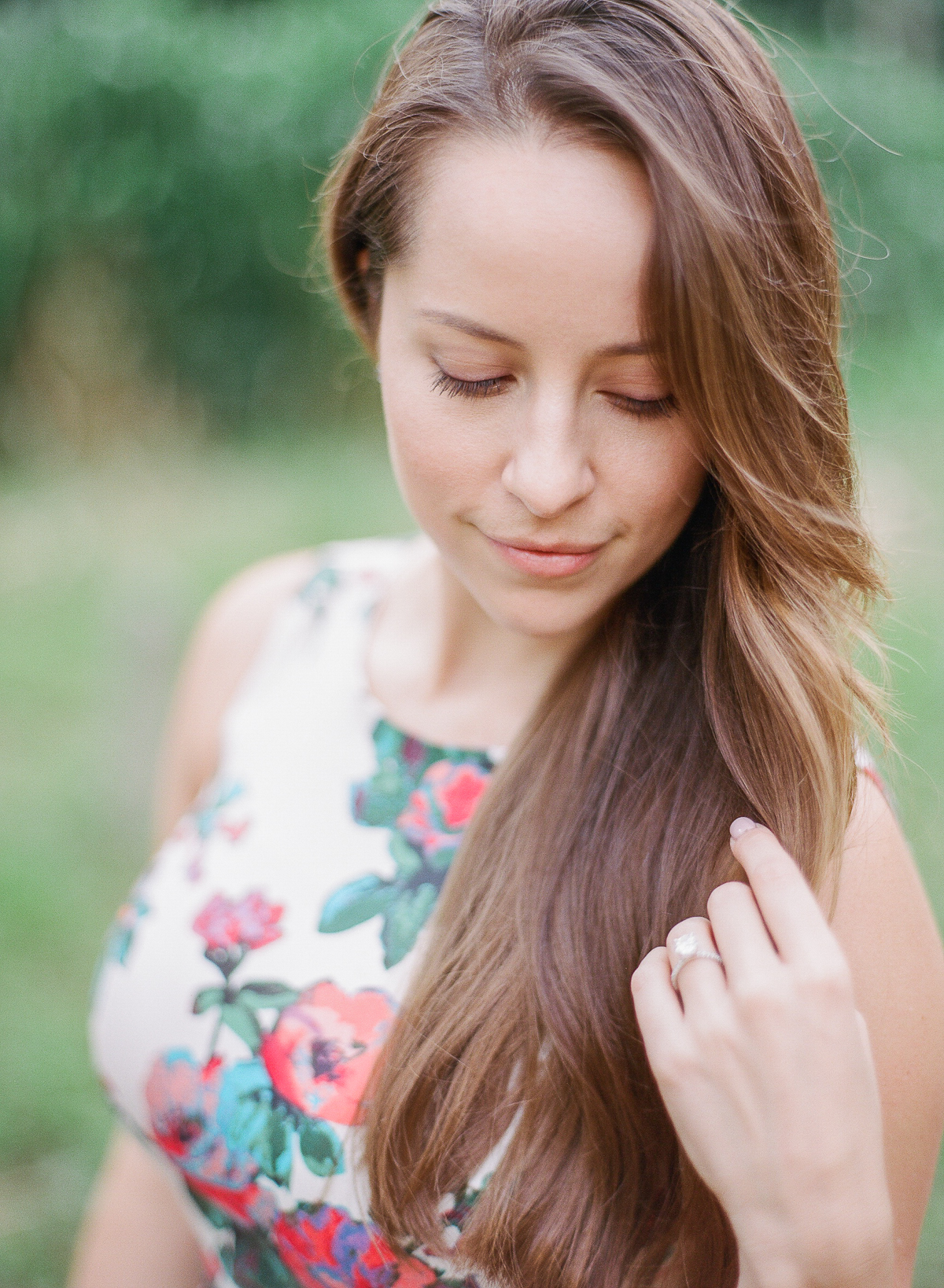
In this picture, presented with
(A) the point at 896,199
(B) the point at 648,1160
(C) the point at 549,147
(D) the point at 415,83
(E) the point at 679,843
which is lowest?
(B) the point at 648,1160

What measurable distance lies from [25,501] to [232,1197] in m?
5.52

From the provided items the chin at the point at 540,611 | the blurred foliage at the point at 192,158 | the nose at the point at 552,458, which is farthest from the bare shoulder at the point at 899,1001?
the blurred foliage at the point at 192,158

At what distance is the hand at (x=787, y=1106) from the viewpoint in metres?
0.98

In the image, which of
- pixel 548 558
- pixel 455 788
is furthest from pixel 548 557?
pixel 455 788

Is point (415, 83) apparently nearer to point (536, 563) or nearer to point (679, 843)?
point (536, 563)

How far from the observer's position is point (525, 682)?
5.44 ft

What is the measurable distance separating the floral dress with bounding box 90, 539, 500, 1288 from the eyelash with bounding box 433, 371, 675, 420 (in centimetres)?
56

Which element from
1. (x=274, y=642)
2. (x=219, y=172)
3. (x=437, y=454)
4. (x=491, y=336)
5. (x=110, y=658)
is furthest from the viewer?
(x=219, y=172)

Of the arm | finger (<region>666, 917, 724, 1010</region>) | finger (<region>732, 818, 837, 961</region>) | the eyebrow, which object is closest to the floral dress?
the arm

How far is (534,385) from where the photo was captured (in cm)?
122

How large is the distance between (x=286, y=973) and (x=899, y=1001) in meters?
0.78

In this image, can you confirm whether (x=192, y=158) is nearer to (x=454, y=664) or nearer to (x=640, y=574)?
(x=454, y=664)

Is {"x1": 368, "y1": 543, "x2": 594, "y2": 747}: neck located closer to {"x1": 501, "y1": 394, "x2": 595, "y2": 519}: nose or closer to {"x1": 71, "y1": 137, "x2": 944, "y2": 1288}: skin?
{"x1": 71, "y1": 137, "x2": 944, "y2": 1288}: skin

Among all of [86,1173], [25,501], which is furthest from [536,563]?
[25,501]
